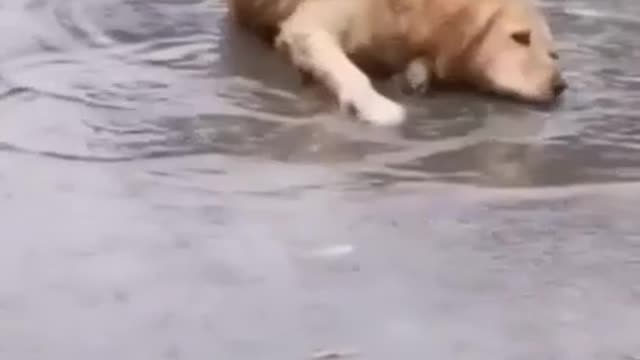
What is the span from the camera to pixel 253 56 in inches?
85.0

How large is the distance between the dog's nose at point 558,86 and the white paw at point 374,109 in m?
0.20

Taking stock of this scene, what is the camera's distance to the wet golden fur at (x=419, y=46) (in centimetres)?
197

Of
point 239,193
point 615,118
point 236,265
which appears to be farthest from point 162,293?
point 615,118

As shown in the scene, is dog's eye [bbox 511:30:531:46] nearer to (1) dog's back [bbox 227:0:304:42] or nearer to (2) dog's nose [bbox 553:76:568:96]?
(2) dog's nose [bbox 553:76:568:96]

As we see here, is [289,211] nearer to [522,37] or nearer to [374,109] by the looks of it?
[374,109]

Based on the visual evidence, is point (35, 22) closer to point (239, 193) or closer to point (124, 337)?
point (239, 193)

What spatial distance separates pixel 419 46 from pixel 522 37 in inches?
5.3

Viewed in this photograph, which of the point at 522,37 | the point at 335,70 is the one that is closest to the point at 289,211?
the point at 335,70

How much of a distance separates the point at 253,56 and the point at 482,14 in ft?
1.10

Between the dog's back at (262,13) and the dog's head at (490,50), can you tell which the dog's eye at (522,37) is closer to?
the dog's head at (490,50)

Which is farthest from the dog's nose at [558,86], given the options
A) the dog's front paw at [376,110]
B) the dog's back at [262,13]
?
the dog's back at [262,13]

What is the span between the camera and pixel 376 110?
6.20ft

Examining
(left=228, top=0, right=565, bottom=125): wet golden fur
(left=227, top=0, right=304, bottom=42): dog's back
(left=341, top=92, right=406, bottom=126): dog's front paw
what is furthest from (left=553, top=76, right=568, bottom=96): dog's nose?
(left=227, top=0, right=304, bottom=42): dog's back

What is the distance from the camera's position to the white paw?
1875 mm
